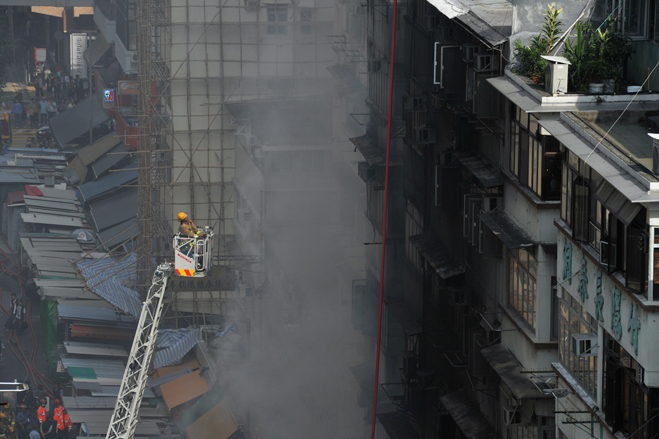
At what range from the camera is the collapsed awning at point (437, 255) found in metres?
22.4

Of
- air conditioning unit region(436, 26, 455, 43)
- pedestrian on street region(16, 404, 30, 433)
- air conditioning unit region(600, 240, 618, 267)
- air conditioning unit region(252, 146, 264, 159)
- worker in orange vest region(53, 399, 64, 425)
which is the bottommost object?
pedestrian on street region(16, 404, 30, 433)

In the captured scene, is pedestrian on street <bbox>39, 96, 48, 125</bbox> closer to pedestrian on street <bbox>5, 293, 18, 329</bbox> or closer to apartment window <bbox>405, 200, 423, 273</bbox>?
pedestrian on street <bbox>5, 293, 18, 329</bbox>

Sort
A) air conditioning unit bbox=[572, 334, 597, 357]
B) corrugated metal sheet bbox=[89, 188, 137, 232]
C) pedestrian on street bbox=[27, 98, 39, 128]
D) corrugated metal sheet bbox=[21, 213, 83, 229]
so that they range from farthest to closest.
Result: pedestrian on street bbox=[27, 98, 39, 128], corrugated metal sheet bbox=[89, 188, 137, 232], corrugated metal sheet bbox=[21, 213, 83, 229], air conditioning unit bbox=[572, 334, 597, 357]

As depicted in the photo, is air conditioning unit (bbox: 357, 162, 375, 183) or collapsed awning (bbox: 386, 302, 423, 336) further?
air conditioning unit (bbox: 357, 162, 375, 183)

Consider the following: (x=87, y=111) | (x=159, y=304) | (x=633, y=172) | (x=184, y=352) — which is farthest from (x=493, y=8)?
(x=87, y=111)

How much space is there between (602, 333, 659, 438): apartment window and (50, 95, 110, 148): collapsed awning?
48984 millimetres

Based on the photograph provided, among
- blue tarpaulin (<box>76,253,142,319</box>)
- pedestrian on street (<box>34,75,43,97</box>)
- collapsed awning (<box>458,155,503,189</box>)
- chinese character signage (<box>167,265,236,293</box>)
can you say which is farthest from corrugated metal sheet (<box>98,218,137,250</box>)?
collapsed awning (<box>458,155,503,189</box>)

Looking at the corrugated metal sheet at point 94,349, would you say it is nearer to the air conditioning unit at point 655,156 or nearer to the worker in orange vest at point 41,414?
the worker in orange vest at point 41,414

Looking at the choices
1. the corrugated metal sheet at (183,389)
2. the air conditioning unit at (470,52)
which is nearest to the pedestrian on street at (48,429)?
the corrugated metal sheet at (183,389)

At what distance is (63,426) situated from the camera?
3412 cm

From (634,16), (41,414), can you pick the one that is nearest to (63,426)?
(41,414)

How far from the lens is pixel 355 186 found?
35.8 metres

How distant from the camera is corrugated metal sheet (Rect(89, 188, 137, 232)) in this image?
162 feet

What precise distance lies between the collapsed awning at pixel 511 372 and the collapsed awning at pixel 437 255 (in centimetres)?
266
